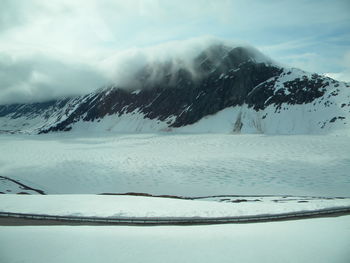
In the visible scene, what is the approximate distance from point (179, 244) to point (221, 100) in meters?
113

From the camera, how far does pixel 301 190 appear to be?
26.8 meters

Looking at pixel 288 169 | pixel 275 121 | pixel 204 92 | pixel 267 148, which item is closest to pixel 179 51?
pixel 204 92

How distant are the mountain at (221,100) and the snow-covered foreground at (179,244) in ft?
230

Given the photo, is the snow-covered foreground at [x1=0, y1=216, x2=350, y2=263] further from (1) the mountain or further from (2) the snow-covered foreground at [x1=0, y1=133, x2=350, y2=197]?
(1) the mountain

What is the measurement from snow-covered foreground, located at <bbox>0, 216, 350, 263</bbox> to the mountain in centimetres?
7019

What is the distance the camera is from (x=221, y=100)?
119 metres

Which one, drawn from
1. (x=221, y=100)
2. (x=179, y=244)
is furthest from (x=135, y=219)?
(x=221, y=100)

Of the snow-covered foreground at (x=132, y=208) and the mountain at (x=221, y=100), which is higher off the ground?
the mountain at (x=221, y=100)

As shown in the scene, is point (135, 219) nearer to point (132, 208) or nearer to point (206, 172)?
point (132, 208)

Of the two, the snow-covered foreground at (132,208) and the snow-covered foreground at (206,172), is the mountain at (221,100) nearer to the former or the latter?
the snow-covered foreground at (206,172)

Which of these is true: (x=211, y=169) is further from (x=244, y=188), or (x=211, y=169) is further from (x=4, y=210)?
(x=4, y=210)

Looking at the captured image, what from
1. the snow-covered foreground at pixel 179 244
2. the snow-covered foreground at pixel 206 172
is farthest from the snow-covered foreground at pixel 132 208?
the snow-covered foreground at pixel 206 172

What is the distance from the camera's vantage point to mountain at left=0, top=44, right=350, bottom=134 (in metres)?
87.1

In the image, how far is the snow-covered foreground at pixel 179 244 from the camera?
876cm
